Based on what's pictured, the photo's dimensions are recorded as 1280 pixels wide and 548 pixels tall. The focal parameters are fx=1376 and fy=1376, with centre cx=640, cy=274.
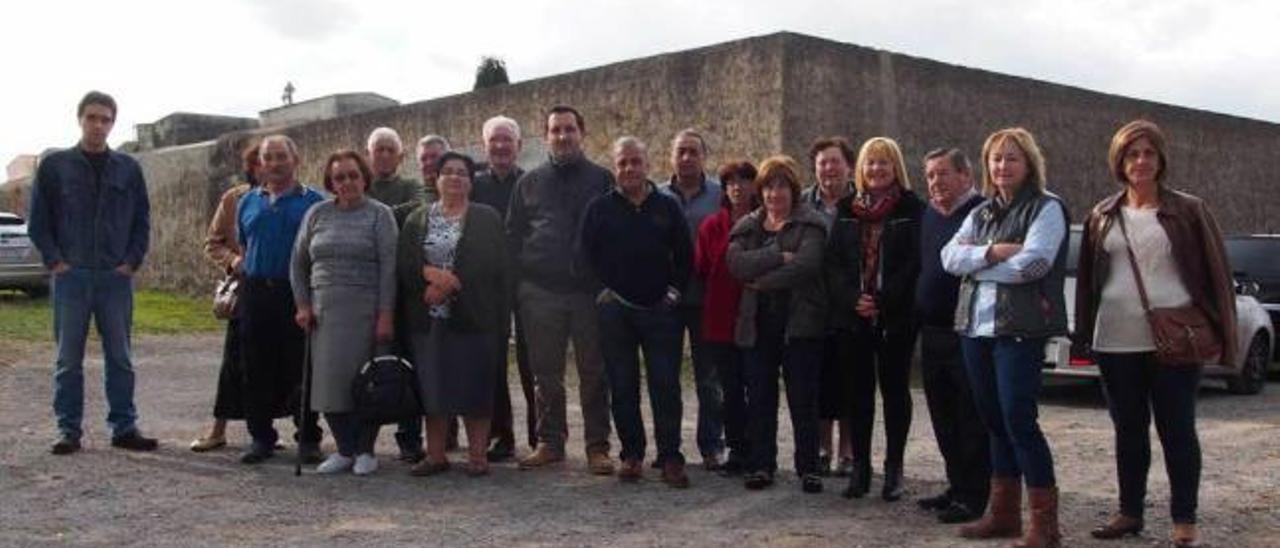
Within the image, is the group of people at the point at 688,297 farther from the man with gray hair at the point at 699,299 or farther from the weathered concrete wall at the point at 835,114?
the weathered concrete wall at the point at 835,114

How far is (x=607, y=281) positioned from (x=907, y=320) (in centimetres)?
148

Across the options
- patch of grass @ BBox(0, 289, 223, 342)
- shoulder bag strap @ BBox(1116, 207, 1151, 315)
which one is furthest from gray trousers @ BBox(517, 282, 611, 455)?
patch of grass @ BBox(0, 289, 223, 342)

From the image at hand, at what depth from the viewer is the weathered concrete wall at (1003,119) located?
40.4 ft

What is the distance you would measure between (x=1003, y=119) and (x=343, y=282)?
8.68 m

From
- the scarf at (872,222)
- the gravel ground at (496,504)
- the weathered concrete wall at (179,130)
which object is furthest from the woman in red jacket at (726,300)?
the weathered concrete wall at (179,130)

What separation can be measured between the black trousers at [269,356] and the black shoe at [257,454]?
26 mm

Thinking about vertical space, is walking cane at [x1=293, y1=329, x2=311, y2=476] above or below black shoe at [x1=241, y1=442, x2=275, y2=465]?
above

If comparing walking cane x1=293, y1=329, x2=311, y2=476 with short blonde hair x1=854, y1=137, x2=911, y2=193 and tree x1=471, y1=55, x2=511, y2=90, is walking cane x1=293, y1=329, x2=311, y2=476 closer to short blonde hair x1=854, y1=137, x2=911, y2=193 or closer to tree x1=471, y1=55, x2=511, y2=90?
short blonde hair x1=854, y1=137, x2=911, y2=193

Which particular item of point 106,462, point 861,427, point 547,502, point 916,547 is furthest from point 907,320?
point 106,462

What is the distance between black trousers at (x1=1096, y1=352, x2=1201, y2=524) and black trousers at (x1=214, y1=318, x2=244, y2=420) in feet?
14.6

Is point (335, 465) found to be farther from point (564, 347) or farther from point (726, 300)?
point (726, 300)

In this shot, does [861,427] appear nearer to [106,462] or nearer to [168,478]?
[168,478]

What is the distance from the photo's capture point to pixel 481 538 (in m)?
5.49

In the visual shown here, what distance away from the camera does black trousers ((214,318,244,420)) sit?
24.4 feet
